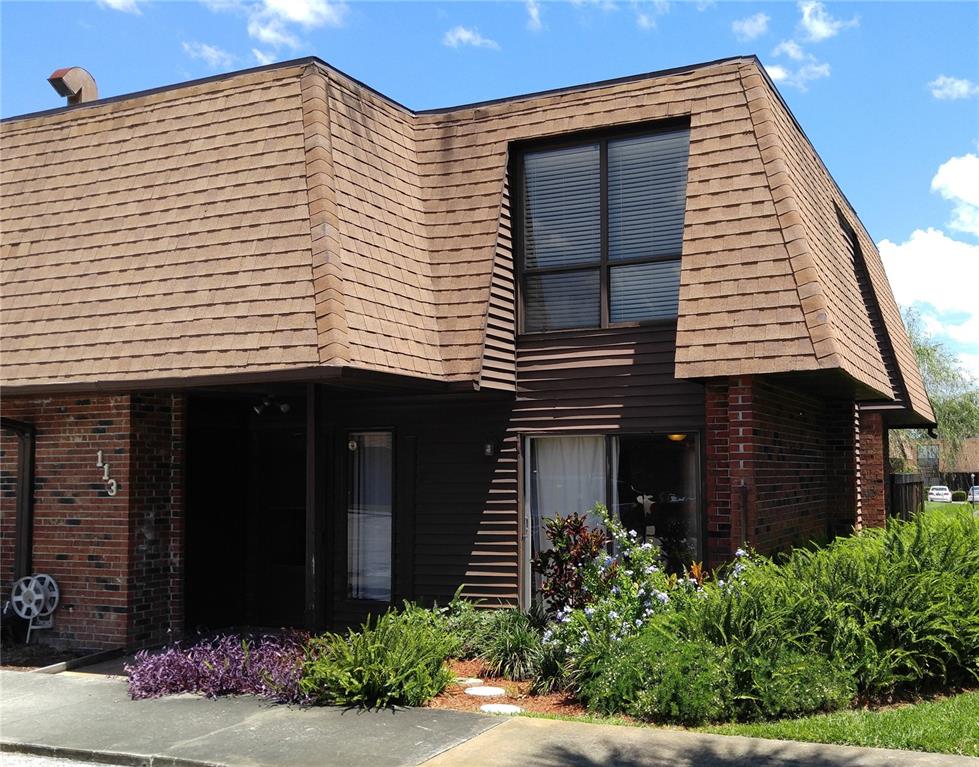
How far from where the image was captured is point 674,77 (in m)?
10.9

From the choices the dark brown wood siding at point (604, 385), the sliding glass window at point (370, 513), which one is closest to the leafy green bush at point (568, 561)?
the dark brown wood siding at point (604, 385)

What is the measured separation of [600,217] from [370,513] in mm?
4246

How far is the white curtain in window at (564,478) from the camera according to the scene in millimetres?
10773

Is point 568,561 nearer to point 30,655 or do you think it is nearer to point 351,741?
point 351,741

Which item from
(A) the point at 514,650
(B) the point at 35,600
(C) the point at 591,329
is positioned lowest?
(A) the point at 514,650

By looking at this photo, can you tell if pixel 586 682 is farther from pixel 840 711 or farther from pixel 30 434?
pixel 30 434

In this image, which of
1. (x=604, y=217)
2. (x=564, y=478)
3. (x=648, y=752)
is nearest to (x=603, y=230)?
(x=604, y=217)

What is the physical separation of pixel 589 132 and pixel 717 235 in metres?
2.10

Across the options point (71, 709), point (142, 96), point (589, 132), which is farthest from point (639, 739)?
point (142, 96)

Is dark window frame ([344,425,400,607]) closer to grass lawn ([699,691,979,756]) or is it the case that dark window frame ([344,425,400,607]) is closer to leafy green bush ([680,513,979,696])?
leafy green bush ([680,513,979,696])

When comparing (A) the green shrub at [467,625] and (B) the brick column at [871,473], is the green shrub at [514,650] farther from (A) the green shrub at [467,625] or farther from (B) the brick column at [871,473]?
(B) the brick column at [871,473]

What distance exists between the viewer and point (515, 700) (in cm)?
830

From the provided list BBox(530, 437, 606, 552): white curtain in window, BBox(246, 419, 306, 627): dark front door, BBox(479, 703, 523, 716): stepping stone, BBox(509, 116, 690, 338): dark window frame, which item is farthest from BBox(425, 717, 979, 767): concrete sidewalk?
BBox(246, 419, 306, 627): dark front door

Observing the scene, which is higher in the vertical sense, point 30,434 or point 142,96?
point 142,96
